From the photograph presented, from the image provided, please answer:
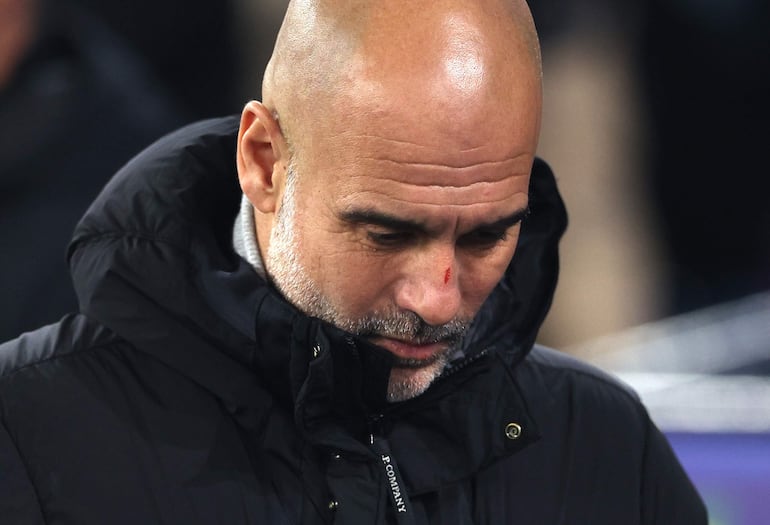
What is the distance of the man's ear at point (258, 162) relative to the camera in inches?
65.1

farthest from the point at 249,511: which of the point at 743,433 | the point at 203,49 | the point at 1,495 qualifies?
the point at 203,49

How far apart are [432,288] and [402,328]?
0.07m

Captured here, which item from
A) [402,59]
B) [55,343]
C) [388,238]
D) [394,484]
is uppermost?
[402,59]

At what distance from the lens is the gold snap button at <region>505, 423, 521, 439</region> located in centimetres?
166

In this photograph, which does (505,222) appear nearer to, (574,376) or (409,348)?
(409,348)

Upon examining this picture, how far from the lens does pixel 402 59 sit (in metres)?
1.52

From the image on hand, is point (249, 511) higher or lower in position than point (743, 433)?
higher

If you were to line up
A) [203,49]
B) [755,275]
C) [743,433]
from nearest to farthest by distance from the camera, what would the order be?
[743,433], [203,49], [755,275]

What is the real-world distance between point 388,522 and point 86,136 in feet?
4.19

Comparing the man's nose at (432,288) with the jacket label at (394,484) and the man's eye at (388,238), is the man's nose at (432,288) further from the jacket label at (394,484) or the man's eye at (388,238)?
the jacket label at (394,484)

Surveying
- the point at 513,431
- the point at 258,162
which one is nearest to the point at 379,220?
the point at 258,162

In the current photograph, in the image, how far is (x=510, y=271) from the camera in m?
1.84

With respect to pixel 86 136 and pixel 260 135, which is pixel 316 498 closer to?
pixel 260 135

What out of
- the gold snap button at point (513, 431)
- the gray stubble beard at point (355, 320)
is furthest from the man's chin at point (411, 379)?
the gold snap button at point (513, 431)
